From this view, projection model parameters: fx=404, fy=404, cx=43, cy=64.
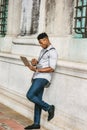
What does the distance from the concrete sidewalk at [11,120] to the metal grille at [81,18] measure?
7.10ft

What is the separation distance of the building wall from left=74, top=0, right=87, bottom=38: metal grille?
17 centimetres

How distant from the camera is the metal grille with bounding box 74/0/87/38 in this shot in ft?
25.9

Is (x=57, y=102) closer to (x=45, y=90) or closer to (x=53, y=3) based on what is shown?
(x=45, y=90)

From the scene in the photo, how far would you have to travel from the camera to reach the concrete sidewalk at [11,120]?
27.4 ft

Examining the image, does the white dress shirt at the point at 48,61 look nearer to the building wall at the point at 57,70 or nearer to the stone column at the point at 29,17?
the building wall at the point at 57,70

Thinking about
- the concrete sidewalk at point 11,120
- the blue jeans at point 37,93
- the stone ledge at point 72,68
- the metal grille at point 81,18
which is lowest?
the concrete sidewalk at point 11,120

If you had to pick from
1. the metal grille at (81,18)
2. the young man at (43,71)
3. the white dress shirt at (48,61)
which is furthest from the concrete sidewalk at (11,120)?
the metal grille at (81,18)

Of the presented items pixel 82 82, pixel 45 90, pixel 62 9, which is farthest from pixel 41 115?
pixel 62 9

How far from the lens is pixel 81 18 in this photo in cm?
798

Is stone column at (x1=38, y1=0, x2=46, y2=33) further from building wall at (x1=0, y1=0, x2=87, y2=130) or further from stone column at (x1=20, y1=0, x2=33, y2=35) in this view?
stone column at (x1=20, y1=0, x2=33, y2=35)

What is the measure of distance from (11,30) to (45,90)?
10.9 ft

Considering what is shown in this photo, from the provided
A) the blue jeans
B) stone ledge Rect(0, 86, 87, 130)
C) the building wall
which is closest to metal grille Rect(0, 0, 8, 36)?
the building wall

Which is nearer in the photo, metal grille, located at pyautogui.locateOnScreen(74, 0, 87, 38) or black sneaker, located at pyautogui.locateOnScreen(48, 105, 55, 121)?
metal grille, located at pyautogui.locateOnScreen(74, 0, 87, 38)

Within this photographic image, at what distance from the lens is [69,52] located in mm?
8125
